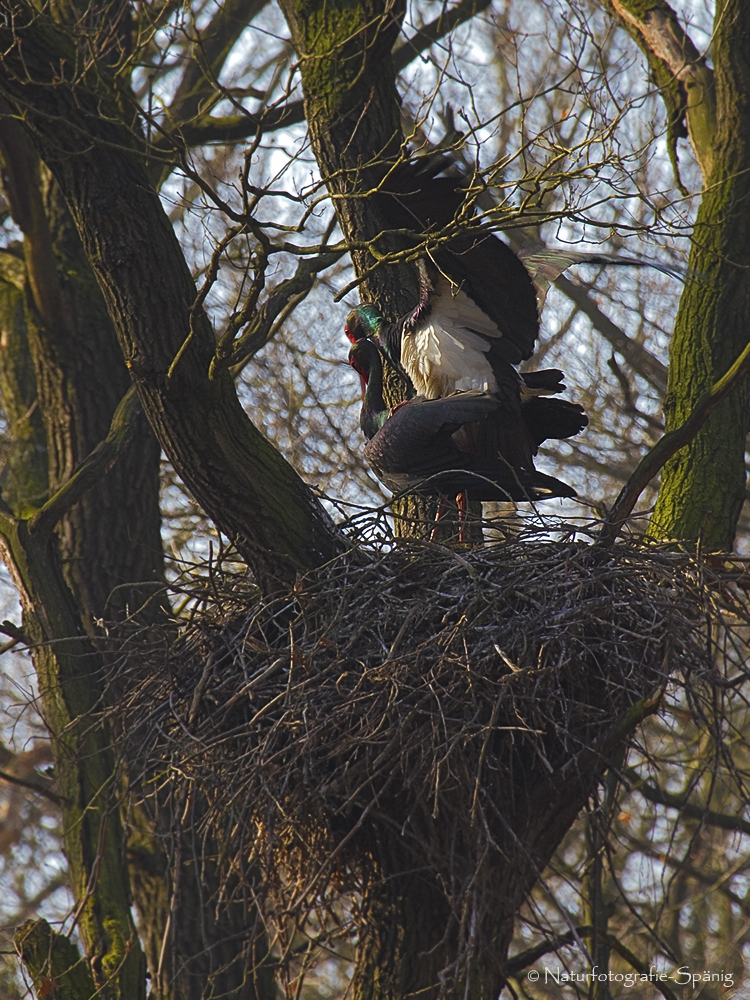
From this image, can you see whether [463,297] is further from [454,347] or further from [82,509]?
[82,509]

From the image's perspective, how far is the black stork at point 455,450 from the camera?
4336 millimetres

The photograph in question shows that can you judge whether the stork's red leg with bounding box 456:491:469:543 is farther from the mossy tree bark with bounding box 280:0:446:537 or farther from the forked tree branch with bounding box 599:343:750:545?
the forked tree branch with bounding box 599:343:750:545

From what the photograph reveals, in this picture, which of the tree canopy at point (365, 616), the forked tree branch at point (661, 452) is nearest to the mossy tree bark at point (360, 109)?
the tree canopy at point (365, 616)

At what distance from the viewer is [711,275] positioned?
14.9 feet

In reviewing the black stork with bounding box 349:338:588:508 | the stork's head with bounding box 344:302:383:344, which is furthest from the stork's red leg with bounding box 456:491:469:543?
the stork's head with bounding box 344:302:383:344

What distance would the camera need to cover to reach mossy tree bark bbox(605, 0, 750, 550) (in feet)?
14.0

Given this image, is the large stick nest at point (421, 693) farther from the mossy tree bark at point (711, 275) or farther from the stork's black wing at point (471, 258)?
the stork's black wing at point (471, 258)

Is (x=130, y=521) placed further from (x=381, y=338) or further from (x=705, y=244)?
(x=705, y=244)

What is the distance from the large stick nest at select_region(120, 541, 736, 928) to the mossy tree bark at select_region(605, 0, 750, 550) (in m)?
0.65

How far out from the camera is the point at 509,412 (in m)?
4.56

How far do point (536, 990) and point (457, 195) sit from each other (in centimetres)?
660

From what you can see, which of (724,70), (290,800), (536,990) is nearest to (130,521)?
(290,800)

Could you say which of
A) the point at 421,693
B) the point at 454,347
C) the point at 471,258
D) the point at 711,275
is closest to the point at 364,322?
the point at 454,347

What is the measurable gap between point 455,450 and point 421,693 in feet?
4.41
